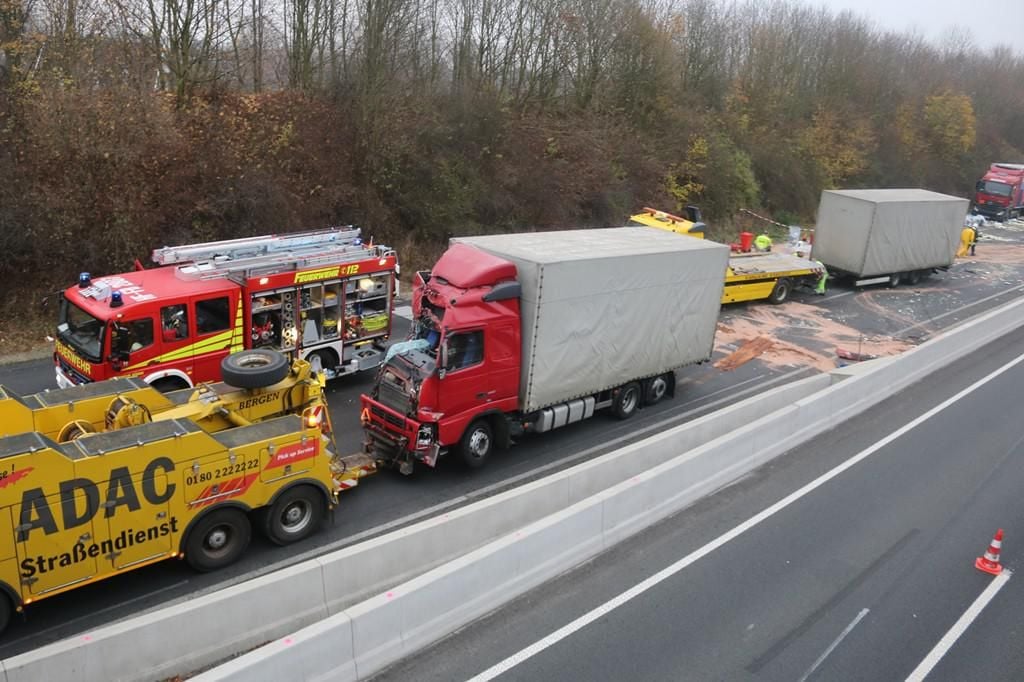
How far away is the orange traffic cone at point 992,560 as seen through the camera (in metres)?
9.68

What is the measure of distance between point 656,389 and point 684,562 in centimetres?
616

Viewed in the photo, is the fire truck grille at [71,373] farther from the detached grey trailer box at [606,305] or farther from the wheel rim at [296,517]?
the detached grey trailer box at [606,305]

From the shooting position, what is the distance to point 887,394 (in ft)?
55.0

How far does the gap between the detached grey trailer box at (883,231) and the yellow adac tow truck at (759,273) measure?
1.81 m

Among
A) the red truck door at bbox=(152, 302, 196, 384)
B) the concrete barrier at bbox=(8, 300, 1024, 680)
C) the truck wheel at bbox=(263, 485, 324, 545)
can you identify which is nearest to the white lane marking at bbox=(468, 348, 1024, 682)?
the concrete barrier at bbox=(8, 300, 1024, 680)

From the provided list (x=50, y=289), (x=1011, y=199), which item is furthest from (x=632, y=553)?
(x=1011, y=199)

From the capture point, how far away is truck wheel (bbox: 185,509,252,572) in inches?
350

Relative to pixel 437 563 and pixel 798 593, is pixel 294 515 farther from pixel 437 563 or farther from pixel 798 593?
pixel 798 593

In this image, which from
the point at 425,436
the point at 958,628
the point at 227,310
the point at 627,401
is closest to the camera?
the point at 958,628

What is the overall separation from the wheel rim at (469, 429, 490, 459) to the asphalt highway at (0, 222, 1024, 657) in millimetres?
327

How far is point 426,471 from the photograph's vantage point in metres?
12.4

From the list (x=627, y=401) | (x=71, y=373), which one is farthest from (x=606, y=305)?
(x=71, y=373)

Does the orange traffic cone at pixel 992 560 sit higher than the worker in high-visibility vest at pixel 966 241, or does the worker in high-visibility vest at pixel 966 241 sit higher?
the worker in high-visibility vest at pixel 966 241

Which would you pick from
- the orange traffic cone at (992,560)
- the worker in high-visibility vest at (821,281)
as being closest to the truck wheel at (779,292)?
the worker in high-visibility vest at (821,281)
